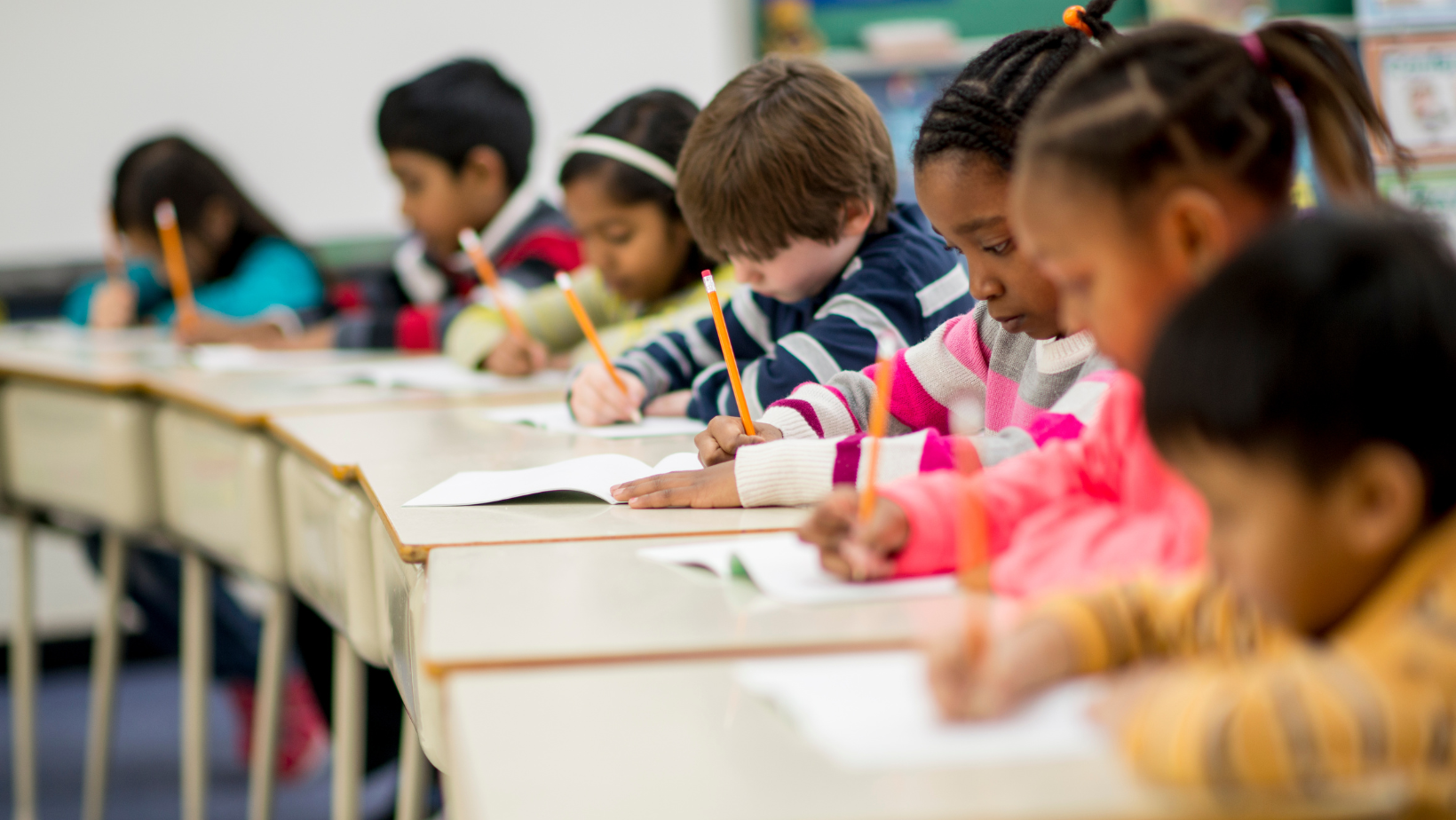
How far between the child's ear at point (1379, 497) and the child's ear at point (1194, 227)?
0.18m

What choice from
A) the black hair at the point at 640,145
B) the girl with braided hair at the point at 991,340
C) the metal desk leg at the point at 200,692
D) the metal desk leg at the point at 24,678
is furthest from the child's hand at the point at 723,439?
the metal desk leg at the point at 24,678

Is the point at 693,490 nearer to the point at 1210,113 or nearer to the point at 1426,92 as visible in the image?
the point at 1210,113

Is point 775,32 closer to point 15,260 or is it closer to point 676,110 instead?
point 676,110

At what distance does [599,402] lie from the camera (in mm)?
1458

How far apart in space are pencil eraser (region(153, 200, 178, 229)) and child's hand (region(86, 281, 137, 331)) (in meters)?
0.27

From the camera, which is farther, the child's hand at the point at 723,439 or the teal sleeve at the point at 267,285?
the teal sleeve at the point at 267,285

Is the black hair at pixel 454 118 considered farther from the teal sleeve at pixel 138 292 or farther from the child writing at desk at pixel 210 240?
the teal sleeve at pixel 138 292

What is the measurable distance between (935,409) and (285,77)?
266cm

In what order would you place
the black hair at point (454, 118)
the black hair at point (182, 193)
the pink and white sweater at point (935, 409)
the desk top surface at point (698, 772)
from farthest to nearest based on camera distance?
1. the black hair at point (182, 193)
2. the black hair at point (454, 118)
3. the pink and white sweater at point (935, 409)
4. the desk top surface at point (698, 772)

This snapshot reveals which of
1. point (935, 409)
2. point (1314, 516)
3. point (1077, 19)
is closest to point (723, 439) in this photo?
point (935, 409)

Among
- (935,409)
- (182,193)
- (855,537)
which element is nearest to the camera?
(855,537)

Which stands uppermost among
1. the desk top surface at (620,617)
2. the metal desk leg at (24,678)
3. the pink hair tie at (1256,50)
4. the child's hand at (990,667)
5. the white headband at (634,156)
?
the pink hair tie at (1256,50)

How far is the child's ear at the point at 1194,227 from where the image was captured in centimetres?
64

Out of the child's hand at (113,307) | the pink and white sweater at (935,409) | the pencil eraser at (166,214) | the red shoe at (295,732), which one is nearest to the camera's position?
the pink and white sweater at (935,409)
